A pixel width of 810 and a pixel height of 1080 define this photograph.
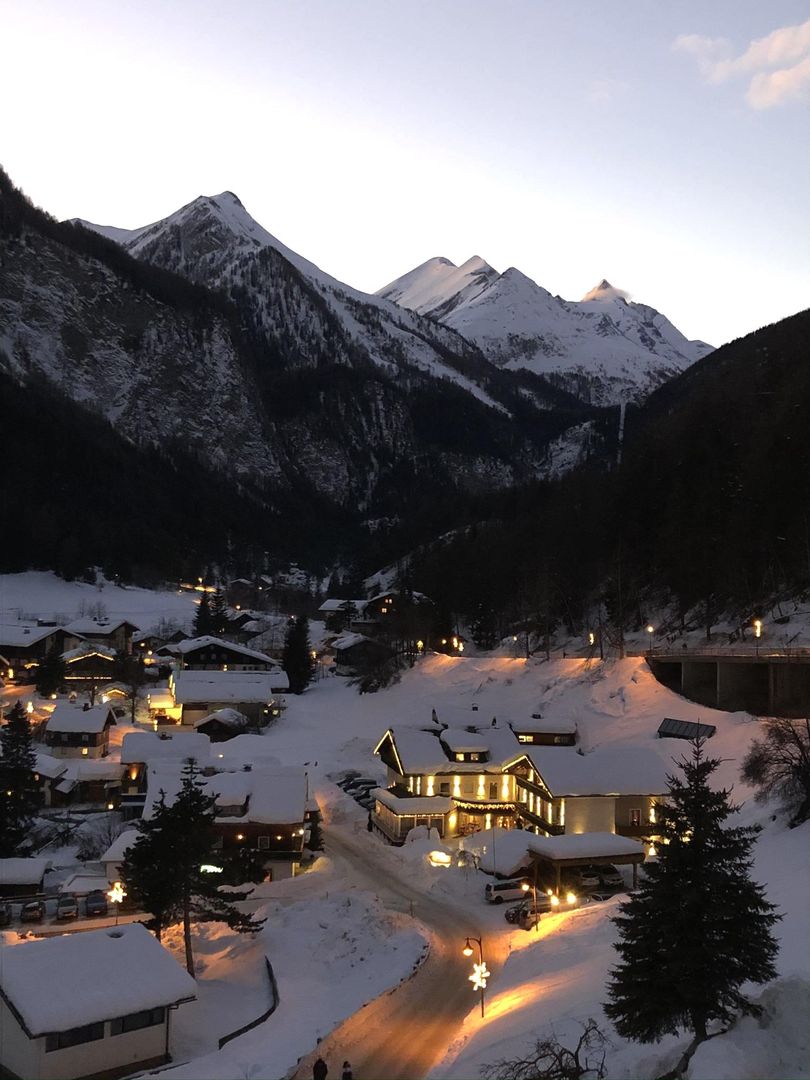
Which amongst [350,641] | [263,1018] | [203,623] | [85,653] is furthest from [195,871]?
[203,623]

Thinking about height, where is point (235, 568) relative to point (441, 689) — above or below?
above

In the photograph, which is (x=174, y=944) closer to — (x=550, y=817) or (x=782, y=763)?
(x=550, y=817)

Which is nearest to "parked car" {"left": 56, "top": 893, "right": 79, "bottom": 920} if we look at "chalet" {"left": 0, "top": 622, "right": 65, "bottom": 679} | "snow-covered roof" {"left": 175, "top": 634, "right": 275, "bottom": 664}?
"snow-covered roof" {"left": 175, "top": 634, "right": 275, "bottom": 664}

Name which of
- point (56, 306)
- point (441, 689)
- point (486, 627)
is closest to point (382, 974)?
point (441, 689)

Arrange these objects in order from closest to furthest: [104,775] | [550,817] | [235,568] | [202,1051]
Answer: [202,1051] → [550,817] → [104,775] → [235,568]

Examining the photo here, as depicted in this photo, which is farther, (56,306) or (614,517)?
(56,306)

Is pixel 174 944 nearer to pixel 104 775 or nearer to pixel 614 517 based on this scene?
pixel 104 775

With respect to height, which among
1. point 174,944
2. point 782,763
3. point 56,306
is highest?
point 56,306

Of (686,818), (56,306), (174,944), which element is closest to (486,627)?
(174,944)

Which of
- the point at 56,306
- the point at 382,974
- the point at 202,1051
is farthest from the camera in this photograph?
the point at 56,306

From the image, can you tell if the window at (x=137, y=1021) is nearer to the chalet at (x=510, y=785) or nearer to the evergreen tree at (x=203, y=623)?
the chalet at (x=510, y=785)
